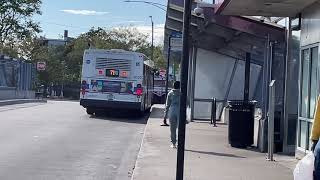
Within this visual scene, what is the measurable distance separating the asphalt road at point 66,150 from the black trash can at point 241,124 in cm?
257

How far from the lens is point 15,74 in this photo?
136ft

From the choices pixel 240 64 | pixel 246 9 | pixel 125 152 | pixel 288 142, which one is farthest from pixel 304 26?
pixel 240 64

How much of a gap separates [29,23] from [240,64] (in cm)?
3601

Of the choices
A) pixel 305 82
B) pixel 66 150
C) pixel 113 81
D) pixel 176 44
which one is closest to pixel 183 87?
pixel 305 82

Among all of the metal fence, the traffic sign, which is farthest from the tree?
the traffic sign

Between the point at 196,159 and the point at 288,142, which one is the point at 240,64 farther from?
the point at 196,159

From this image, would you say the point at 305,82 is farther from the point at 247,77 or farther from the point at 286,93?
the point at 247,77

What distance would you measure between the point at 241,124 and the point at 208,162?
3078 millimetres

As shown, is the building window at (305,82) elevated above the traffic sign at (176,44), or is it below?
below

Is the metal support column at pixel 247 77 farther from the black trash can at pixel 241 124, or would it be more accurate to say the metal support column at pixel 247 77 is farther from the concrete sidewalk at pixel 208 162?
the black trash can at pixel 241 124

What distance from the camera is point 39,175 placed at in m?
10.7

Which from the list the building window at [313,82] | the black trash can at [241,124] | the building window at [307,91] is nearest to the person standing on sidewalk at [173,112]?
the black trash can at [241,124]

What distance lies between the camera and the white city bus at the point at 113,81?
26625 mm

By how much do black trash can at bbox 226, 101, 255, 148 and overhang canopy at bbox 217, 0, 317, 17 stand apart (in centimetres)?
241
